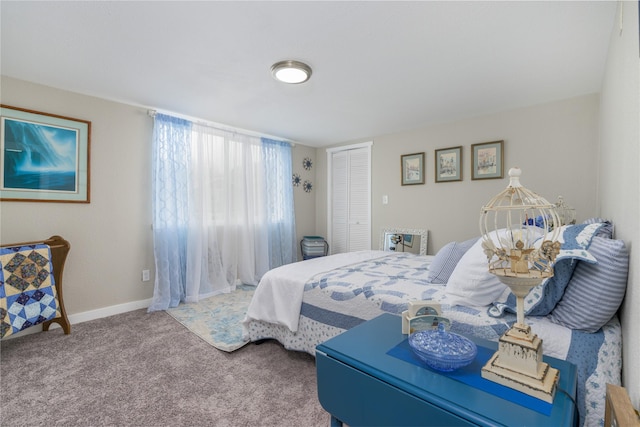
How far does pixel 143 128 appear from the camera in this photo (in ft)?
10.6

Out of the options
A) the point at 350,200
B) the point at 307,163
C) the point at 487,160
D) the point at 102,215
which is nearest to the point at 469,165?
the point at 487,160

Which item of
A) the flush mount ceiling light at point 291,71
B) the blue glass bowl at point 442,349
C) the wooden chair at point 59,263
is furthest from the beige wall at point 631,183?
the wooden chair at point 59,263

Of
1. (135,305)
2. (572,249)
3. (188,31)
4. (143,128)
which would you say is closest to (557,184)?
(572,249)

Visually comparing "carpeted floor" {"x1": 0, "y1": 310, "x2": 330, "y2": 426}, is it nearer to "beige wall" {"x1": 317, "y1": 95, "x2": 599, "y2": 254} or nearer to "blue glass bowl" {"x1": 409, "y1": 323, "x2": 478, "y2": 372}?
"blue glass bowl" {"x1": 409, "y1": 323, "x2": 478, "y2": 372}

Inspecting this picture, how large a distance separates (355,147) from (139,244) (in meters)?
3.15

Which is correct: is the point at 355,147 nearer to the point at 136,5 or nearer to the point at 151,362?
the point at 136,5

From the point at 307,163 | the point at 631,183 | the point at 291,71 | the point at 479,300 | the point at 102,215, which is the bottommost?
the point at 479,300

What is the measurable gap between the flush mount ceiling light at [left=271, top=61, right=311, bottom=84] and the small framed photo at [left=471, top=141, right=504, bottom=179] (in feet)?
7.25

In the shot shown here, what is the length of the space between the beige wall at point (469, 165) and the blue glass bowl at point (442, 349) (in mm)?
2791

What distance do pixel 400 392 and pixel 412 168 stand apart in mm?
3426

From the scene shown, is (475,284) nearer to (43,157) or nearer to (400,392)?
(400,392)

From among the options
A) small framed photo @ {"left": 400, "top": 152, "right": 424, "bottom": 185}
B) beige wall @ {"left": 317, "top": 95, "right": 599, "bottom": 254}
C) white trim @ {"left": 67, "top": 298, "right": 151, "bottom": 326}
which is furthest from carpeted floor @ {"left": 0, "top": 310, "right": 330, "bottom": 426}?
small framed photo @ {"left": 400, "top": 152, "right": 424, "bottom": 185}

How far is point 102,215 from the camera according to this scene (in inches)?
117

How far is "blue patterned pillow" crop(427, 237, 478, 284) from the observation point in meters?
2.02
